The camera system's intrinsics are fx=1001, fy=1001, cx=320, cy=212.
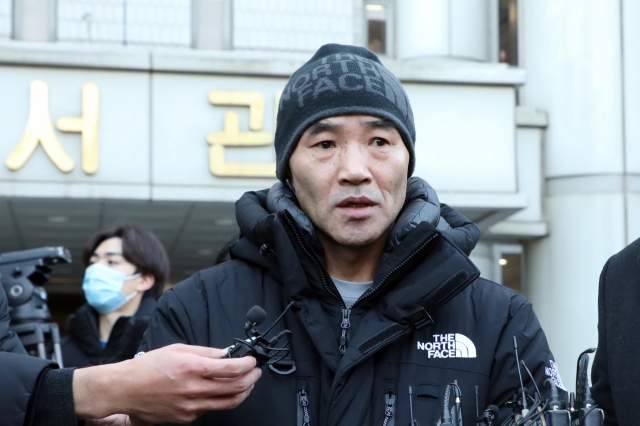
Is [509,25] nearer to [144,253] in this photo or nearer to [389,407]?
[144,253]

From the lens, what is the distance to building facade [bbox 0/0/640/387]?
8.49 meters

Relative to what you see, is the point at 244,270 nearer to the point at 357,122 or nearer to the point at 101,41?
the point at 357,122

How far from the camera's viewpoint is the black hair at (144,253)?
17.6ft

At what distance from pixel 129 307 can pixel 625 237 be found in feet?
18.2

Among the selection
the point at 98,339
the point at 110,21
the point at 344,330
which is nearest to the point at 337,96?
the point at 344,330

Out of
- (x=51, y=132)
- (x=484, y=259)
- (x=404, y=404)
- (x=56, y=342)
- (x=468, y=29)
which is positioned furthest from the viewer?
(x=484, y=259)

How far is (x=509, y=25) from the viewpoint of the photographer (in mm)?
10367

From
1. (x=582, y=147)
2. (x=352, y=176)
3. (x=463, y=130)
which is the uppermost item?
(x=463, y=130)

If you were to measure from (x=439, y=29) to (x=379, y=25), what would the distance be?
80 cm

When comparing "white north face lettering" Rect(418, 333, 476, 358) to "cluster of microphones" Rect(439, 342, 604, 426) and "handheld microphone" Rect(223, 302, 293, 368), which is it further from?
"handheld microphone" Rect(223, 302, 293, 368)

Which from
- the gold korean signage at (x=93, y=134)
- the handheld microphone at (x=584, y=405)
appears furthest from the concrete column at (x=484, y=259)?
the handheld microphone at (x=584, y=405)

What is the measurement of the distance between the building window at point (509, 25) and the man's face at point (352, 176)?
821 cm

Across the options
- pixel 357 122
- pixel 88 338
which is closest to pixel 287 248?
pixel 357 122

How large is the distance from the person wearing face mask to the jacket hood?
2699mm
